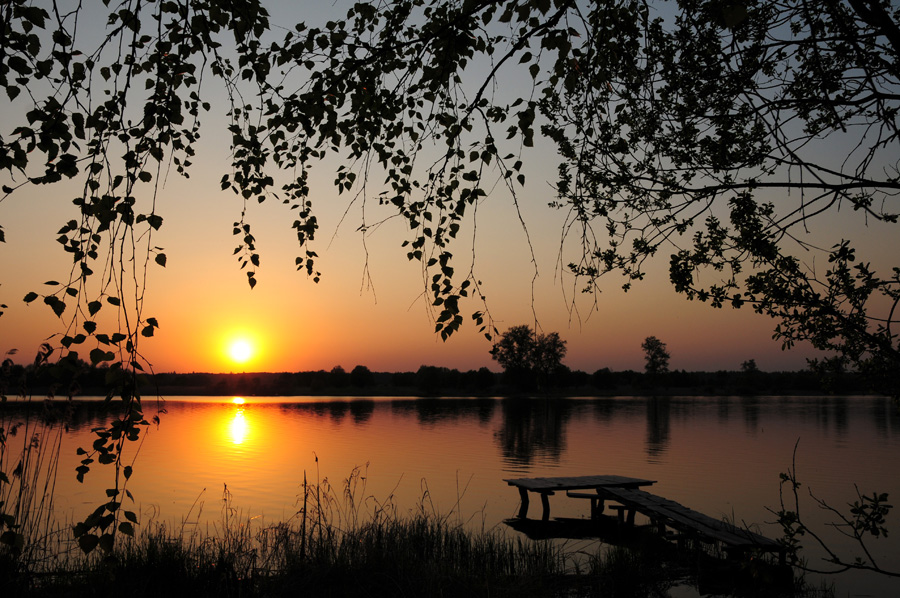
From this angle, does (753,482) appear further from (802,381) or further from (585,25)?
(802,381)

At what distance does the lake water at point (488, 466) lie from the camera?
18.2 meters

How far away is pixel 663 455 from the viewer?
31.7 metres

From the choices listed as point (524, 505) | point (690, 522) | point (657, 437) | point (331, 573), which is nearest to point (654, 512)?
point (690, 522)

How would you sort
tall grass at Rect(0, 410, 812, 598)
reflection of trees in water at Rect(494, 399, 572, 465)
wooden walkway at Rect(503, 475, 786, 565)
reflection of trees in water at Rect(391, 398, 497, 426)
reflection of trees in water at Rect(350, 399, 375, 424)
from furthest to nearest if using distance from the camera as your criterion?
reflection of trees in water at Rect(391, 398, 497, 426)
reflection of trees in water at Rect(350, 399, 375, 424)
reflection of trees in water at Rect(494, 399, 572, 465)
wooden walkway at Rect(503, 475, 786, 565)
tall grass at Rect(0, 410, 812, 598)

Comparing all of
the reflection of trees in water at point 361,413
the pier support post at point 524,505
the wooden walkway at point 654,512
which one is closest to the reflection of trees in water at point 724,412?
the reflection of trees in water at point 361,413

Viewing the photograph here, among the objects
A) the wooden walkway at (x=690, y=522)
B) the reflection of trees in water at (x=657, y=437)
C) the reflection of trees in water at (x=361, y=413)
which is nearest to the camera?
the wooden walkway at (x=690, y=522)

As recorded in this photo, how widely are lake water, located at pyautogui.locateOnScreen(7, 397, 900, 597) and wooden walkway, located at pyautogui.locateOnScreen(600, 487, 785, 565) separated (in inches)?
54.8

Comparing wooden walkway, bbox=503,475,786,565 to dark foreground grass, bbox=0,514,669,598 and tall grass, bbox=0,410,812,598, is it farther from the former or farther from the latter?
dark foreground grass, bbox=0,514,669,598

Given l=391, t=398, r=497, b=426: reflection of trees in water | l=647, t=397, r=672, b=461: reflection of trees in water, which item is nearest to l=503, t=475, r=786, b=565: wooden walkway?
l=647, t=397, r=672, b=461: reflection of trees in water

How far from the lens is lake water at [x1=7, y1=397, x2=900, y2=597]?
18.2 metres

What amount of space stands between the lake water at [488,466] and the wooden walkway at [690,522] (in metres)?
1.39

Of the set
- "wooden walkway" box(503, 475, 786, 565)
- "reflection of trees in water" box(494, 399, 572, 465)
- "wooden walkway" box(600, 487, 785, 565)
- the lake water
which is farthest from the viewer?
"reflection of trees in water" box(494, 399, 572, 465)

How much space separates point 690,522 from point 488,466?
15198mm

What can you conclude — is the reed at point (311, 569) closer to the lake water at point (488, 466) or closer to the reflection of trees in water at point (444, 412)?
the lake water at point (488, 466)
